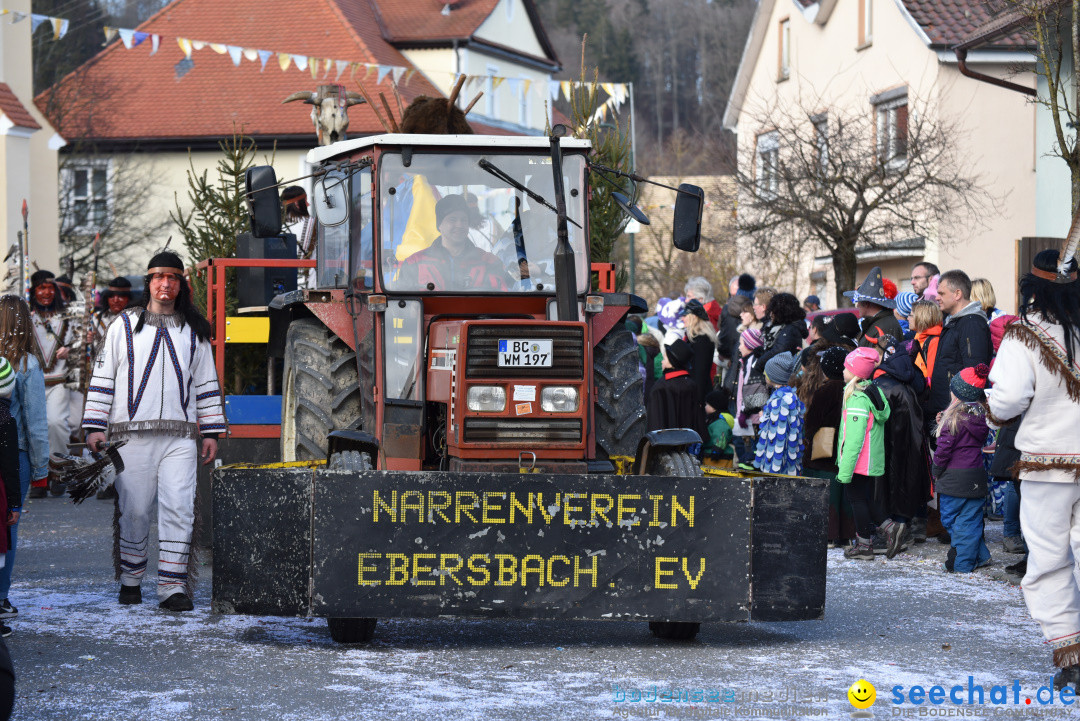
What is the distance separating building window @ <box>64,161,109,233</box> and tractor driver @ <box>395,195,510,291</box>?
33.2 m

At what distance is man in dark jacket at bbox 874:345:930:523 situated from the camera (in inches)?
454

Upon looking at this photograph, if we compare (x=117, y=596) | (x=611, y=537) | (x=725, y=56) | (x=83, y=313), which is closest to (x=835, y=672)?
(x=611, y=537)

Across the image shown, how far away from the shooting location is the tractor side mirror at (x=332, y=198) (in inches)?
362

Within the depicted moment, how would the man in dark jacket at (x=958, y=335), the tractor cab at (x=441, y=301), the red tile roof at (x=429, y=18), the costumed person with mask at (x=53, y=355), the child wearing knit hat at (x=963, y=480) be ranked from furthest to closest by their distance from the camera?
the red tile roof at (x=429, y=18) < the costumed person with mask at (x=53, y=355) < the man in dark jacket at (x=958, y=335) < the child wearing knit hat at (x=963, y=480) < the tractor cab at (x=441, y=301)

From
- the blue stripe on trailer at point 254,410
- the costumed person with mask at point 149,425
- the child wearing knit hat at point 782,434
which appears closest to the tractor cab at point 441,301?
the costumed person with mask at point 149,425

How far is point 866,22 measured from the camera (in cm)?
3238

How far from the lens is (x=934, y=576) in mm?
10680

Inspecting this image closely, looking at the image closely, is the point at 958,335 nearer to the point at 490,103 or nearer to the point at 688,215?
the point at 688,215

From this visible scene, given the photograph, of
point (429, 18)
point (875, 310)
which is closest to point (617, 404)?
point (875, 310)

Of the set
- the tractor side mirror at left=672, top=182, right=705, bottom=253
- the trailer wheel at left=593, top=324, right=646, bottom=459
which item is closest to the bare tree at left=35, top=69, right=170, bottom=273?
the trailer wheel at left=593, top=324, right=646, bottom=459

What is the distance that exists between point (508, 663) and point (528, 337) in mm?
1656

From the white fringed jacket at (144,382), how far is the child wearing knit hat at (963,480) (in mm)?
5331

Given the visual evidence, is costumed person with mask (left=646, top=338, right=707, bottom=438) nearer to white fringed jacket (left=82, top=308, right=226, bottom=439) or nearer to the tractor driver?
the tractor driver

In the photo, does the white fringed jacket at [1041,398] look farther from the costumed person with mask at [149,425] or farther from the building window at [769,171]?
the building window at [769,171]
